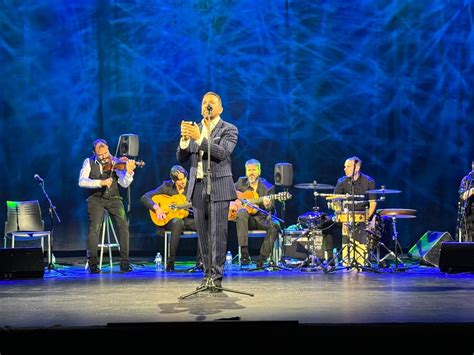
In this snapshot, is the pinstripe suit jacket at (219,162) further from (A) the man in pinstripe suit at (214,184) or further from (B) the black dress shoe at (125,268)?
(B) the black dress shoe at (125,268)

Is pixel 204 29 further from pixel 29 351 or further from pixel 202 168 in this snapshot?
pixel 29 351

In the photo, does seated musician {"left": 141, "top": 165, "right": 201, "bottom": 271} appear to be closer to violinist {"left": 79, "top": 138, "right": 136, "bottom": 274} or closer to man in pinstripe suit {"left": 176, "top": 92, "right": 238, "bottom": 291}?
violinist {"left": 79, "top": 138, "right": 136, "bottom": 274}

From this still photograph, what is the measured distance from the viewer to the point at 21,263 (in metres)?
8.02

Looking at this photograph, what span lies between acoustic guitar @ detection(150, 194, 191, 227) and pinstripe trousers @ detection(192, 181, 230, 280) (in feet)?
10.7

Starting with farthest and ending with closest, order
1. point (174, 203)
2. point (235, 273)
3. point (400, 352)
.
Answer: point (174, 203) → point (235, 273) → point (400, 352)

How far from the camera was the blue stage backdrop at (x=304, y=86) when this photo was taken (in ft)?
35.6

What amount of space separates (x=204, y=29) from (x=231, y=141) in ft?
17.2

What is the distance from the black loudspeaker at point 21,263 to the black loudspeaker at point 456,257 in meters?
4.43

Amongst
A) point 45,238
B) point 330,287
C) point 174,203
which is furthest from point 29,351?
point 45,238

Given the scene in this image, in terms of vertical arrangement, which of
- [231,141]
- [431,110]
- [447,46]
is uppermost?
[447,46]

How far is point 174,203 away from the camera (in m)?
9.39

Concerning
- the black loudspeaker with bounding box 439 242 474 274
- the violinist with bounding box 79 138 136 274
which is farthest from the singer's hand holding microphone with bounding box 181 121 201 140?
the black loudspeaker with bounding box 439 242 474 274

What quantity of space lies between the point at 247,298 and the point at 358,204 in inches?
139

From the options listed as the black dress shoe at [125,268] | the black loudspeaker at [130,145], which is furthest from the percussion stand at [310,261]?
the black loudspeaker at [130,145]
